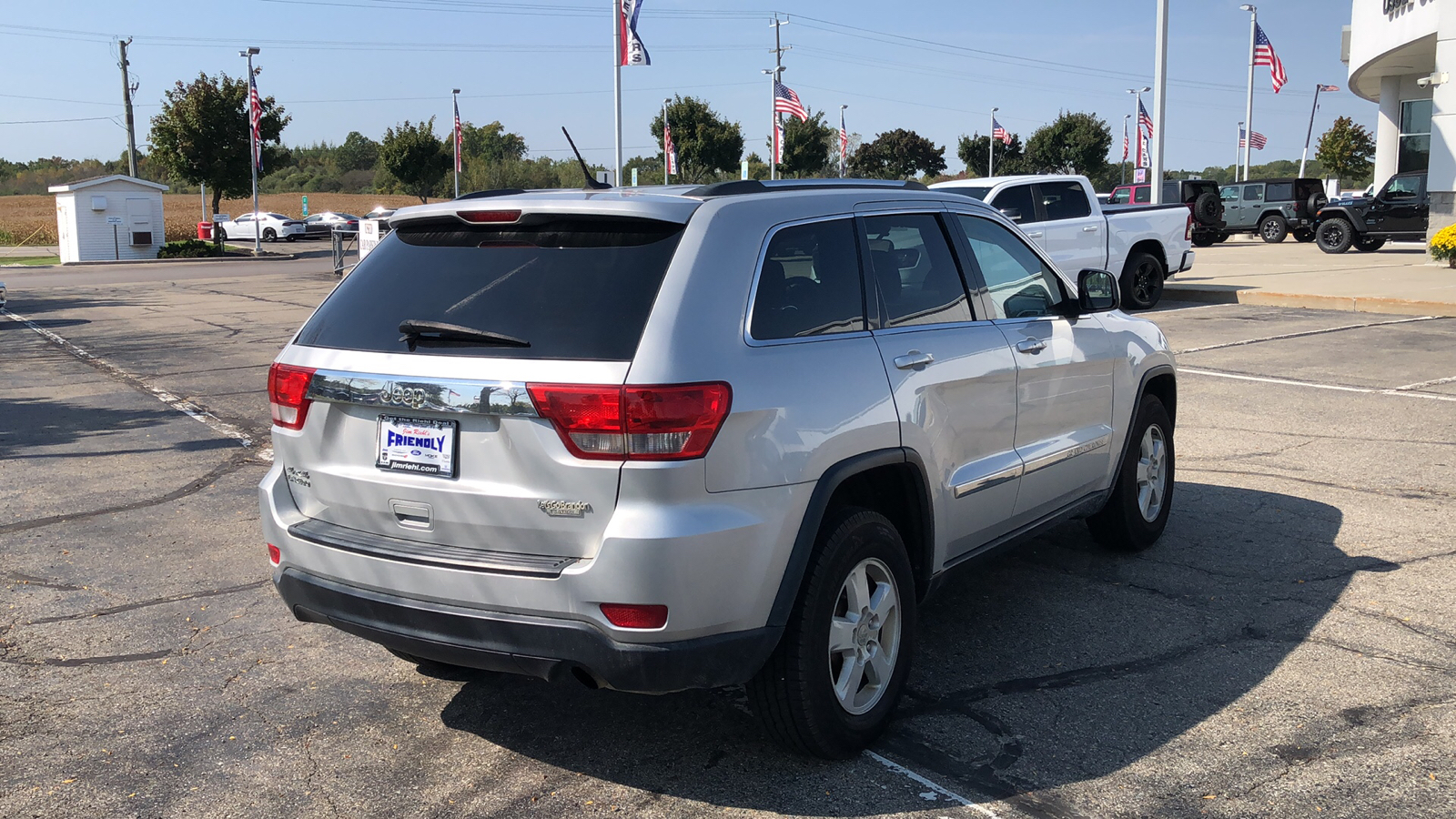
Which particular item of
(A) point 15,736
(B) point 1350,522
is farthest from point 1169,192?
(A) point 15,736

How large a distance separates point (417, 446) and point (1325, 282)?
20.6m

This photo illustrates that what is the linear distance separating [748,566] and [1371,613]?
3.22 meters

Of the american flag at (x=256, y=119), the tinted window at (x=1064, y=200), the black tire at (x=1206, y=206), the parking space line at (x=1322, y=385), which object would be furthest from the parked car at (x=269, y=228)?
the parking space line at (x=1322, y=385)

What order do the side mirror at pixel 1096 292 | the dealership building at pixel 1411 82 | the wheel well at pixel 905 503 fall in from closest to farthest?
the wheel well at pixel 905 503
the side mirror at pixel 1096 292
the dealership building at pixel 1411 82

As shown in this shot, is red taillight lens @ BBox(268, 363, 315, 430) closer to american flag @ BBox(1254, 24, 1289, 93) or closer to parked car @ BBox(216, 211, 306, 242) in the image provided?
american flag @ BBox(1254, 24, 1289, 93)

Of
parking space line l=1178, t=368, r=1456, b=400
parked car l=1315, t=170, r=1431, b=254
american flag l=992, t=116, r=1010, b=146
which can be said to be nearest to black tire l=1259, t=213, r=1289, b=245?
parked car l=1315, t=170, r=1431, b=254

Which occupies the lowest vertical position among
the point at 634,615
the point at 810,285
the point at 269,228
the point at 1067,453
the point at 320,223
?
the point at 634,615

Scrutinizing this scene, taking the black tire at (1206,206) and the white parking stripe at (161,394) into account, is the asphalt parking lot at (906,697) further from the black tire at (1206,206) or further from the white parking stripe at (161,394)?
the black tire at (1206,206)

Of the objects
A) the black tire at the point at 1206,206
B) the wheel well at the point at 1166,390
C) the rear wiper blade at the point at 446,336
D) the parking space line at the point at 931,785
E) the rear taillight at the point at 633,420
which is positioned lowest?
the parking space line at the point at 931,785

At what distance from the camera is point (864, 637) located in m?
3.78

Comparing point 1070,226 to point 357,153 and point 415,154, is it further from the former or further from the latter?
point 357,153

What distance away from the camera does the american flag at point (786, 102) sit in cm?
3812

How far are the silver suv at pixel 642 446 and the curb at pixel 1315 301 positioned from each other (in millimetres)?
15184

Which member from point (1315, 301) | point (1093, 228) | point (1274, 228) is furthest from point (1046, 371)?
point (1274, 228)
